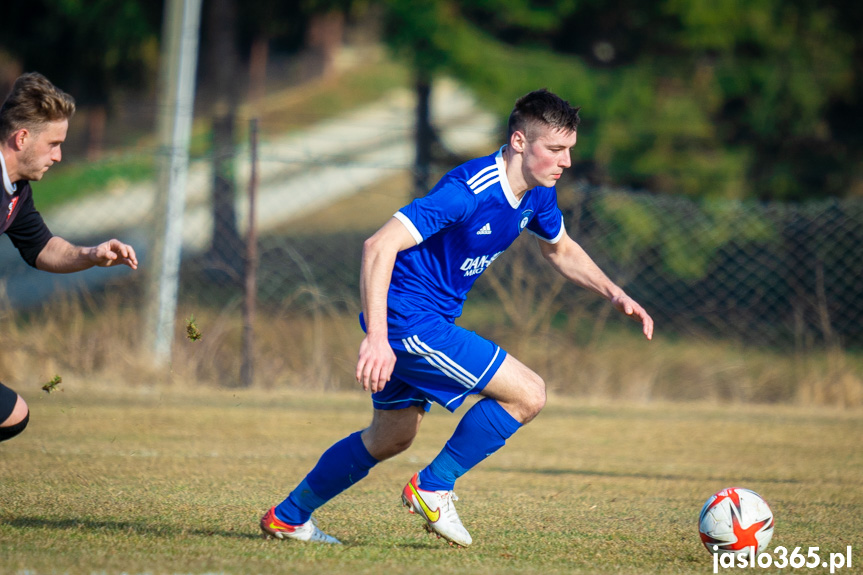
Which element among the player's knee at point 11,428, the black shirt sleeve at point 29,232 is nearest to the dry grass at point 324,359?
the black shirt sleeve at point 29,232

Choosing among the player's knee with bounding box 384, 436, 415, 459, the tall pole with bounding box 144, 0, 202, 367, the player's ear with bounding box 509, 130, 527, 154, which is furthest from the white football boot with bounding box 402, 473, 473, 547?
the tall pole with bounding box 144, 0, 202, 367

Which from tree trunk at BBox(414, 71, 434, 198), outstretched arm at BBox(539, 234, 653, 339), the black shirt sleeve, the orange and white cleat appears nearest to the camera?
the orange and white cleat

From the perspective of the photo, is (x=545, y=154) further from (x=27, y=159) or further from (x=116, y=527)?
(x=116, y=527)

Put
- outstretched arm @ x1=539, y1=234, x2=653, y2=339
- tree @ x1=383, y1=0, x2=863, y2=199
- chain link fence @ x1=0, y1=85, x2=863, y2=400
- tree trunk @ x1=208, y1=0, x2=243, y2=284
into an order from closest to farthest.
Result: outstretched arm @ x1=539, y1=234, x2=653, y2=339 < chain link fence @ x1=0, y1=85, x2=863, y2=400 < tree trunk @ x1=208, y1=0, x2=243, y2=284 < tree @ x1=383, y1=0, x2=863, y2=199

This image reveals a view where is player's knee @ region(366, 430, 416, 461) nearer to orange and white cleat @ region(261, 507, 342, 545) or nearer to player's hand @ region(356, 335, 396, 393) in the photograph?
orange and white cleat @ region(261, 507, 342, 545)

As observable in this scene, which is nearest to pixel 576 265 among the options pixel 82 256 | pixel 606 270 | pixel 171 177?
pixel 82 256

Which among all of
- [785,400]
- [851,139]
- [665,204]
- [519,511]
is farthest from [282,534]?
[851,139]

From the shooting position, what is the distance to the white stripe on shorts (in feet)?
12.4

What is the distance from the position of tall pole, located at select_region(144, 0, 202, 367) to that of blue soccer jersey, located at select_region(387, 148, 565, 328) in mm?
6404

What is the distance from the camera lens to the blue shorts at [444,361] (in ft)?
12.5

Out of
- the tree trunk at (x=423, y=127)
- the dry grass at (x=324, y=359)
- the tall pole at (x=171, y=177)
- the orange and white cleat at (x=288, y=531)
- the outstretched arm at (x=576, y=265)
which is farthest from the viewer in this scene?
the tree trunk at (x=423, y=127)

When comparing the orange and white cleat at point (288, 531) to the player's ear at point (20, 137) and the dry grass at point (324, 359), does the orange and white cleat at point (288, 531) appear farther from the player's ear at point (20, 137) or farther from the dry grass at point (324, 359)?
the dry grass at point (324, 359)

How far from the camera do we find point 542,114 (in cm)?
394

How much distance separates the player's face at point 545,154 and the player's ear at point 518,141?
2cm
